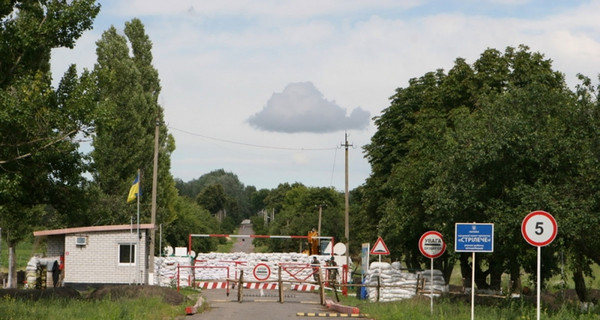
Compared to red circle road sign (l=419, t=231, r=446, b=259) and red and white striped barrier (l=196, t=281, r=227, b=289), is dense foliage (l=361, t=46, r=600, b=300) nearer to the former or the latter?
red circle road sign (l=419, t=231, r=446, b=259)

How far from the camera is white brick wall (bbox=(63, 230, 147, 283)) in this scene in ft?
140

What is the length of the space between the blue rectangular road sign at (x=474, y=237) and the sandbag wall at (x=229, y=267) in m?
23.9

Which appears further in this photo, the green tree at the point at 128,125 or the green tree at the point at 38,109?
the green tree at the point at 128,125

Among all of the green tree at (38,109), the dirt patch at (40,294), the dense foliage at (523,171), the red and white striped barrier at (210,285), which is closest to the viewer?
the green tree at (38,109)

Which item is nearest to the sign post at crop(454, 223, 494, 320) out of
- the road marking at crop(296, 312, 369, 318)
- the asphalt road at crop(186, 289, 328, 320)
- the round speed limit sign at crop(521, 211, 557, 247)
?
the round speed limit sign at crop(521, 211, 557, 247)

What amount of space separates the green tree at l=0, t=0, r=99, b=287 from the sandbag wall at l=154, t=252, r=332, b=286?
15219 mm

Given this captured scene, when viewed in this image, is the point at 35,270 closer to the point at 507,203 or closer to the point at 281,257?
the point at 281,257

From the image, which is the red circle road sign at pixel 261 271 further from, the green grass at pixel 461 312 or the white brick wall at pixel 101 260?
the green grass at pixel 461 312

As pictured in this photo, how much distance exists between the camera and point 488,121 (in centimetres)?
2956

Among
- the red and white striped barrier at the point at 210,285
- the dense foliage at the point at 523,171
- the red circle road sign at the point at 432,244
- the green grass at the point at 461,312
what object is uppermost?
the dense foliage at the point at 523,171

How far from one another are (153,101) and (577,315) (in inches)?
1666

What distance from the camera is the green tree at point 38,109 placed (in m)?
24.6

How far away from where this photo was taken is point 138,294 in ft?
95.1

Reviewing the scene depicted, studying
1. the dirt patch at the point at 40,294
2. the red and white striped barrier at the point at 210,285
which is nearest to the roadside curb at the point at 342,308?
the dirt patch at the point at 40,294
